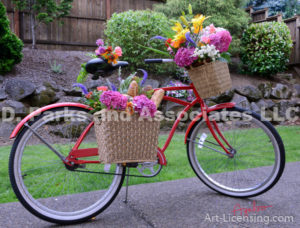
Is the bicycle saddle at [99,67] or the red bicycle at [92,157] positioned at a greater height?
the bicycle saddle at [99,67]

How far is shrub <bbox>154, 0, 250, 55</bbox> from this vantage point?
25.0 ft

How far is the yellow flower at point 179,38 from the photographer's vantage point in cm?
208

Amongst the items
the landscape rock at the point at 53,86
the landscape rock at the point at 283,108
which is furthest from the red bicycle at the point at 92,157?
the landscape rock at the point at 283,108

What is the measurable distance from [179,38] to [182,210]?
1287 mm

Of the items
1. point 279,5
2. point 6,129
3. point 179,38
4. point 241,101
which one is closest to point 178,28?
point 179,38

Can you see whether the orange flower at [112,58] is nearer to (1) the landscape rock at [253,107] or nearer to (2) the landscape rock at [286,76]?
(1) the landscape rock at [253,107]

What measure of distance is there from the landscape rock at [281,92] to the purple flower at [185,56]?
6473 millimetres

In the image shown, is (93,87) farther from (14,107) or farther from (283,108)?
(283,108)

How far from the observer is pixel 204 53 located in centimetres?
201

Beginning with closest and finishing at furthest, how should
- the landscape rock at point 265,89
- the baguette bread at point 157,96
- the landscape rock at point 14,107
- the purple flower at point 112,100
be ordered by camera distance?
the purple flower at point 112,100 < the baguette bread at point 157,96 < the landscape rock at point 14,107 < the landscape rock at point 265,89

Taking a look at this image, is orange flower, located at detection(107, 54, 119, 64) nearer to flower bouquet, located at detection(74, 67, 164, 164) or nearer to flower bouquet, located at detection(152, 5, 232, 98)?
flower bouquet, located at detection(74, 67, 164, 164)

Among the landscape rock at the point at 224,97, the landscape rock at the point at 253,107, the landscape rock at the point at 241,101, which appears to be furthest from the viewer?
the landscape rock at the point at 253,107

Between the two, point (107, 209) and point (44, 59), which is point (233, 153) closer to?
point (107, 209)

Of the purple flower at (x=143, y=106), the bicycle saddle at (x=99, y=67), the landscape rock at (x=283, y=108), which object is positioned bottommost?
the landscape rock at (x=283, y=108)
